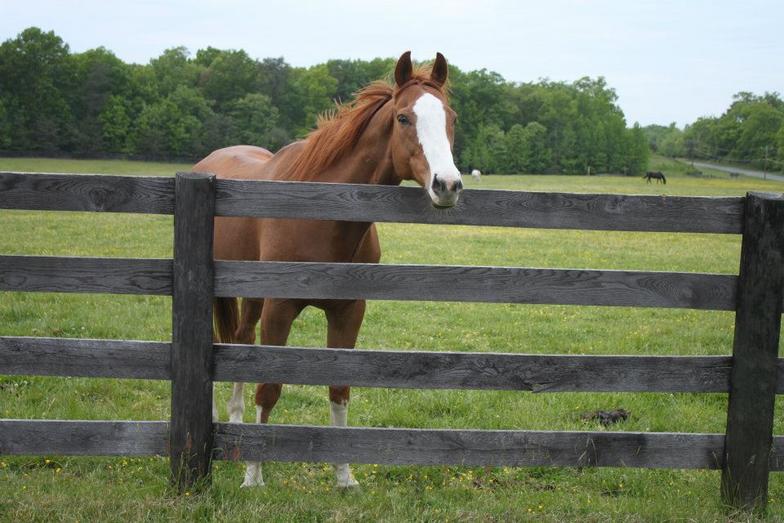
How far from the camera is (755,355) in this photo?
13.9 ft

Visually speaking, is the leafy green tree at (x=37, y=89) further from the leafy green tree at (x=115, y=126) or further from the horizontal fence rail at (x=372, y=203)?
the horizontal fence rail at (x=372, y=203)

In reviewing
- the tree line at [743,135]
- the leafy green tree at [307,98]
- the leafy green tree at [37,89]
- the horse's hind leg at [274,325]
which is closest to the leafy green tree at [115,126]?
the leafy green tree at [37,89]

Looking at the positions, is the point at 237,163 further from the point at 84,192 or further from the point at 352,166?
the point at 84,192

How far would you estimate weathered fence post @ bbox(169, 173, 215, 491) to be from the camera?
404 centimetres

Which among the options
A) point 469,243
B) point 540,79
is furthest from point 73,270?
point 540,79

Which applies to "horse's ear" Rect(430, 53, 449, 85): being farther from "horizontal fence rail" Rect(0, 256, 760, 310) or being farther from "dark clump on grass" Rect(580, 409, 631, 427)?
Answer: "dark clump on grass" Rect(580, 409, 631, 427)

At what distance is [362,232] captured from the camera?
492 cm

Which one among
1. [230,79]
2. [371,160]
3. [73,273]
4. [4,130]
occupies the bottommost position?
[73,273]

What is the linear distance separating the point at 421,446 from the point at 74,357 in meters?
2.14

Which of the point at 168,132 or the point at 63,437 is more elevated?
the point at 168,132

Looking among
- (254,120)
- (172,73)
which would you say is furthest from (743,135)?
(172,73)

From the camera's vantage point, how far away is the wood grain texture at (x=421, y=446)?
4.24m

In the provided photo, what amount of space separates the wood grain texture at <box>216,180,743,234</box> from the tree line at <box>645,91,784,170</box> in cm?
11985

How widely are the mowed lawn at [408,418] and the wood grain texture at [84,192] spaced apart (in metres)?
1.74
